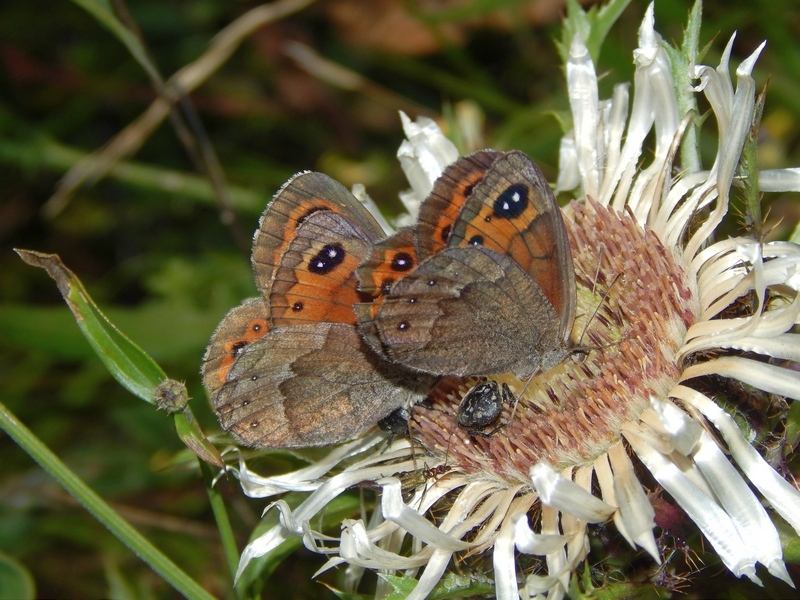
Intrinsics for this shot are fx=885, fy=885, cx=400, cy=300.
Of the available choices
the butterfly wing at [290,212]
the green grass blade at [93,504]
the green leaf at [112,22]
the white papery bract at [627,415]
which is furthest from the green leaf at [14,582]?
the green leaf at [112,22]

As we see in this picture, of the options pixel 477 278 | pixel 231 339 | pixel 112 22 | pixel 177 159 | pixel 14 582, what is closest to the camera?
pixel 477 278

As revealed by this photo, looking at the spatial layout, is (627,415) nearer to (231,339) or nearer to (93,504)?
(231,339)

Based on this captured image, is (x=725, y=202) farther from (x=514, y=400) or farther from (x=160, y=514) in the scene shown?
(x=160, y=514)

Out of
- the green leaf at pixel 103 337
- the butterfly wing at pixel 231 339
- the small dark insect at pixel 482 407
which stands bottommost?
the small dark insect at pixel 482 407

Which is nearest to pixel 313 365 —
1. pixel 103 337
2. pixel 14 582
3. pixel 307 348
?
pixel 307 348

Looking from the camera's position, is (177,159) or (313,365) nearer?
(313,365)

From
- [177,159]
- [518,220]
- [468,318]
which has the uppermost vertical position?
[177,159]

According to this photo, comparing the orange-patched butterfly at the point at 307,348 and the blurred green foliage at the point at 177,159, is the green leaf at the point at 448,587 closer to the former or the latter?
the orange-patched butterfly at the point at 307,348

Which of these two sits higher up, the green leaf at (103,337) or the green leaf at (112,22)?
the green leaf at (112,22)
